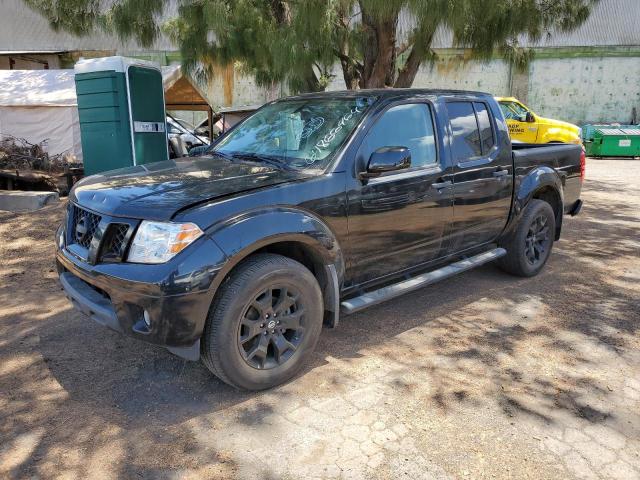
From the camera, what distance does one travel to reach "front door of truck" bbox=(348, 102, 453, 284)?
11.9 ft

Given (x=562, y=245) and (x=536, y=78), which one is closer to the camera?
(x=562, y=245)

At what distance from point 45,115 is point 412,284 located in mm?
11406

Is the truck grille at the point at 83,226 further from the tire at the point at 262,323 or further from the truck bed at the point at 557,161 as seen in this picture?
the truck bed at the point at 557,161

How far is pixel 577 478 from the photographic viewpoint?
2512mm

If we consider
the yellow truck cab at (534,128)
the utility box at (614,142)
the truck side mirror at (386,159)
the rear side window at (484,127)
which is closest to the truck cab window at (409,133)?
the truck side mirror at (386,159)

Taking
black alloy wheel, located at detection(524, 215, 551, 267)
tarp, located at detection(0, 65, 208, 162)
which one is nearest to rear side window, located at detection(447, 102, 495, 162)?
black alloy wheel, located at detection(524, 215, 551, 267)

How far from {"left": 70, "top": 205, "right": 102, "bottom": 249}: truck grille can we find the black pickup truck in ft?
0.04

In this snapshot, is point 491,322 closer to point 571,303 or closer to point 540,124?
point 571,303

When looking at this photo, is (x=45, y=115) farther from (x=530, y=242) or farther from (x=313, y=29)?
(x=530, y=242)

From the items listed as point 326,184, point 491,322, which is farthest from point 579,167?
point 326,184

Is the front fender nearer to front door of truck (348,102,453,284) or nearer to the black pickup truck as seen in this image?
the black pickup truck

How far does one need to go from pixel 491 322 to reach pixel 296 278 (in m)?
1.98

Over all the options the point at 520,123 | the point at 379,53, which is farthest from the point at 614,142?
the point at 379,53

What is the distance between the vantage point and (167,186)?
323 cm
